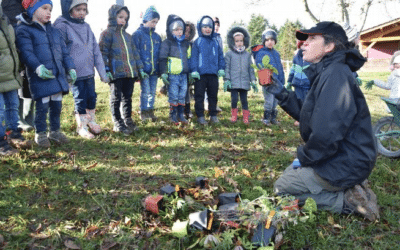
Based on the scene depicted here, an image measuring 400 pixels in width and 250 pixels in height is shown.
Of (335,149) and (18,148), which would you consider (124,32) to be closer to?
(18,148)

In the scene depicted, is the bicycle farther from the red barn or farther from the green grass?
the red barn

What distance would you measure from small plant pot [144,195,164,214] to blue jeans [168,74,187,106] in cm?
371

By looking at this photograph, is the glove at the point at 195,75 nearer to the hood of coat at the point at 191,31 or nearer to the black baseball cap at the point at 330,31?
the hood of coat at the point at 191,31

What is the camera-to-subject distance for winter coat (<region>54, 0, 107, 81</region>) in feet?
16.0

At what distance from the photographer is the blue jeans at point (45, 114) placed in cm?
455

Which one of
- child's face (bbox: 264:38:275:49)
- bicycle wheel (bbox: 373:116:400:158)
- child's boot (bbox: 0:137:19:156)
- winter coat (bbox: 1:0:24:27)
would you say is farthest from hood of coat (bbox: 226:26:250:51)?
child's boot (bbox: 0:137:19:156)

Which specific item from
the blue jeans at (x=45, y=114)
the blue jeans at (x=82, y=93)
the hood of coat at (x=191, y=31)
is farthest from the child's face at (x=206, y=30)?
the blue jeans at (x=45, y=114)

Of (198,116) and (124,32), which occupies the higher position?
(124,32)

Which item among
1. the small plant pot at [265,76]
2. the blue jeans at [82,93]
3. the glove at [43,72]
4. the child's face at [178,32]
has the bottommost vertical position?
the blue jeans at [82,93]

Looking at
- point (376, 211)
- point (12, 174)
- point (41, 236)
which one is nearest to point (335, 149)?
point (376, 211)

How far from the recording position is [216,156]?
4.61 meters

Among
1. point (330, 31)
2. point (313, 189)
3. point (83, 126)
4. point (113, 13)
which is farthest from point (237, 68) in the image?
point (313, 189)

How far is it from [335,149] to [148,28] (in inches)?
179

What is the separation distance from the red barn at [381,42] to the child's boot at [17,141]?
2719 cm
